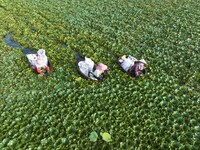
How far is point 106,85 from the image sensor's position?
11125mm

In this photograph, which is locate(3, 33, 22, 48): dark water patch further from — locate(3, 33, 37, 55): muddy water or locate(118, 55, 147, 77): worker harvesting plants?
locate(118, 55, 147, 77): worker harvesting plants

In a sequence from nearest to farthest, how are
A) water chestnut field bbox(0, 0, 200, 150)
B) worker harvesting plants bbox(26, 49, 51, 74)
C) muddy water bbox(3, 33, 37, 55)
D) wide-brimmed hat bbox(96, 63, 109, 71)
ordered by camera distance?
1. water chestnut field bbox(0, 0, 200, 150)
2. wide-brimmed hat bbox(96, 63, 109, 71)
3. worker harvesting plants bbox(26, 49, 51, 74)
4. muddy water bbox(3, 33, 37, 55)

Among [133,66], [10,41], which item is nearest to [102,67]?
[133,66]

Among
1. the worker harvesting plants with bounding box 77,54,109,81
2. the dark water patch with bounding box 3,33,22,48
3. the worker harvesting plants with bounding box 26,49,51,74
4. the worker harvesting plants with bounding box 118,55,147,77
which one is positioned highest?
the worker harvesting plants with bounding box 118,55,147,77

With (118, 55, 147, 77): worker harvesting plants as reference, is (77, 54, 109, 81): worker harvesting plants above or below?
below

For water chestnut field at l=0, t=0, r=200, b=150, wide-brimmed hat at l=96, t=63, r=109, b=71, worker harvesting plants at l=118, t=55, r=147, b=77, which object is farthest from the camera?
wide-brimmed hat at l=96, t=63, r=109, b=71

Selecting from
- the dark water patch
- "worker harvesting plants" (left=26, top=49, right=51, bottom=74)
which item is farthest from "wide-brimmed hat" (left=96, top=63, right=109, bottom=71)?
the dark water patch

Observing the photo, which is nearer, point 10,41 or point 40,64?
point 40,64

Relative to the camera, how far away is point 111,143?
8633 mm

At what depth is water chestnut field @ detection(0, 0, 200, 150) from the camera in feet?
29.3

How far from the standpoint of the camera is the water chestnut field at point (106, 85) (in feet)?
29.3

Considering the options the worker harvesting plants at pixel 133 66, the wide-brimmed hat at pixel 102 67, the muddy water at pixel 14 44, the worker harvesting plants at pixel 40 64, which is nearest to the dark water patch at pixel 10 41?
the muddy water at pixel 14 44

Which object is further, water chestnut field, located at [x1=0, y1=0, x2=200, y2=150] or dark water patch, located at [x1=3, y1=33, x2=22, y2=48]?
dark water patch, located at [x1=3, y1=33, x2=22, y2=48]

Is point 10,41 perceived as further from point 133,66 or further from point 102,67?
point 133,66
